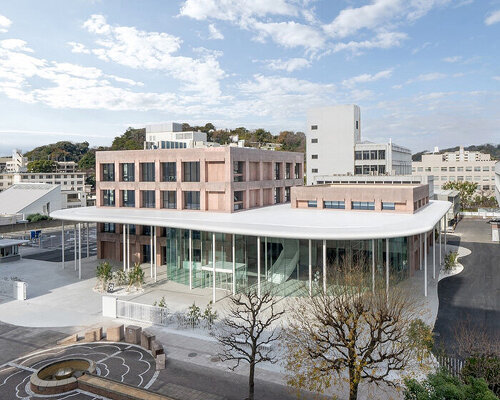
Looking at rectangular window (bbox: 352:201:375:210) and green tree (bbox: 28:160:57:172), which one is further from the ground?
green tree (bbox: 28:160:57:172)

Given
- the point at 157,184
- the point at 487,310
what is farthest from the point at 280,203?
the point at 487,310

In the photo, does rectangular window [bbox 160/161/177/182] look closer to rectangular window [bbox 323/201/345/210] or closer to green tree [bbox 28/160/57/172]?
rectangular window [bbox 323/201/345/210]

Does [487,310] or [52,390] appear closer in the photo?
[52,390]

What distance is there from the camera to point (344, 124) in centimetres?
8619

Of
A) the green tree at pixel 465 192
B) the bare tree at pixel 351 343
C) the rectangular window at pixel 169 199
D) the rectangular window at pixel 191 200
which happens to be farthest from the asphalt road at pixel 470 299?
the green tree at pixel 465 192

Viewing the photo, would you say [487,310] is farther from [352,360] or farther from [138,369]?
[138,369]

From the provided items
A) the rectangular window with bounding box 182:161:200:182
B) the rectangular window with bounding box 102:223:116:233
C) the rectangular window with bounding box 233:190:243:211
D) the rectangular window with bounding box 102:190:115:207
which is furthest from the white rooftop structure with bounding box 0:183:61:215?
the rectangular window with bounding box 233:190:243:211

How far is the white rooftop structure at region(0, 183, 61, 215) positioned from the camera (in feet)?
289

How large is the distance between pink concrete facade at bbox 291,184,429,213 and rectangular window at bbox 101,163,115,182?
78.1 feet

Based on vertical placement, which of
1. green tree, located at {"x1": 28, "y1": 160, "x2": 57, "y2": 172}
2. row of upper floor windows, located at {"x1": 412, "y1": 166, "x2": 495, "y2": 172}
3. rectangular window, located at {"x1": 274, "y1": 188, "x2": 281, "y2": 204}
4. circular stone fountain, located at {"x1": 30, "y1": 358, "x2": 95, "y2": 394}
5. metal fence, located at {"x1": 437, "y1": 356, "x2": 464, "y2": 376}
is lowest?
circular stone fountain, located at {"x1": 30, "y1": 358, "x2": 95, "y2": 394}

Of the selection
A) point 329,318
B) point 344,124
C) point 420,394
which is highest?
point 344,124

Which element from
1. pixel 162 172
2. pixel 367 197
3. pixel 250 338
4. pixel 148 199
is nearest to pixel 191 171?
pixel 162 172

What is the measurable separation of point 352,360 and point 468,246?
48929mm

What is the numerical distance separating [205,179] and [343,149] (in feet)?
159
